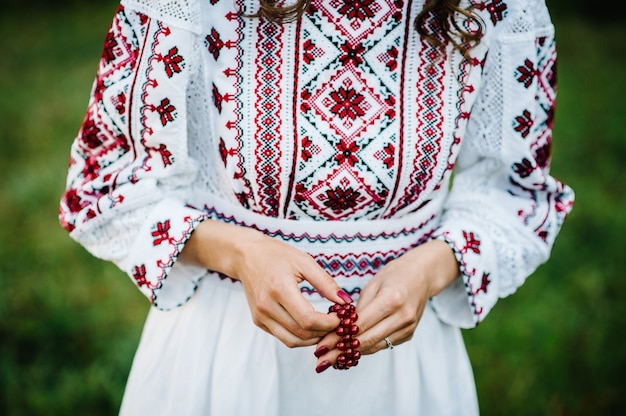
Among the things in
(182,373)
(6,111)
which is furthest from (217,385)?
(6,111)

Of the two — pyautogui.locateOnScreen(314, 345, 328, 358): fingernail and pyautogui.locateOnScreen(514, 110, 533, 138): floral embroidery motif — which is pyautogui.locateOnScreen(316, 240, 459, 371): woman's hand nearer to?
pyautogui.locateOnScreen(314, 345, 328, 358): fingernail

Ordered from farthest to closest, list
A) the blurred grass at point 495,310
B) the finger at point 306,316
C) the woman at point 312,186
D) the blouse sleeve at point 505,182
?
1. the blurred grass at point 495,310
2. the blouse sleeve at point 505,182
3. the woman at point 312,186
4. the finger at point 306,316

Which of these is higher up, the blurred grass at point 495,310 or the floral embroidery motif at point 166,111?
the floral embroidery motif at point 166,111

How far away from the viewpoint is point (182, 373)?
3.84 ft

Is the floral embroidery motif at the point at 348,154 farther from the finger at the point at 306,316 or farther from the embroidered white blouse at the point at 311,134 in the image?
the finger at the point at 306,316

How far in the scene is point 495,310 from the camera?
296 cm

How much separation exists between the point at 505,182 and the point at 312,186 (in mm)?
429

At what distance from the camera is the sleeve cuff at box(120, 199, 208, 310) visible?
3.53 feet

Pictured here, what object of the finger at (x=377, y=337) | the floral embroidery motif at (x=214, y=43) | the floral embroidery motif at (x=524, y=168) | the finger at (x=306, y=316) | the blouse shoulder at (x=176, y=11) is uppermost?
the blouse shoulder at (x=176, y=11)

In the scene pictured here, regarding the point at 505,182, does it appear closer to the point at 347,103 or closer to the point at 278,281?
the point at 347,103

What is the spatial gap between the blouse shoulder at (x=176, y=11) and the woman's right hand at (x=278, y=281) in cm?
35

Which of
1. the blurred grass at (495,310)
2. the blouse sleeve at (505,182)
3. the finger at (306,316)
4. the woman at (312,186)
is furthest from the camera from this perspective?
the blurred grass at (495,310)

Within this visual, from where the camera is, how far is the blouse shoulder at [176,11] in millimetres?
985

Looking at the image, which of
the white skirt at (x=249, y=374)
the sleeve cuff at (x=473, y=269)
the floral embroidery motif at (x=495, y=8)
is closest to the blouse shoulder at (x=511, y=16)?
the floral embroidery motif at (x=495, y=8)
